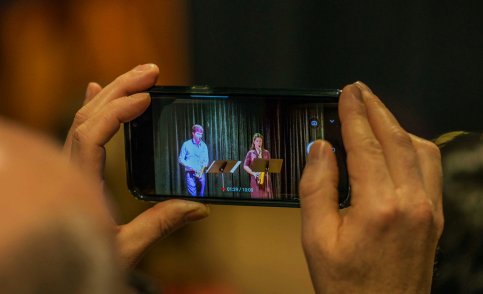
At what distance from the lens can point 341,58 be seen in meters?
1.27

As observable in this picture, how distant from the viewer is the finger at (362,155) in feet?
1.73

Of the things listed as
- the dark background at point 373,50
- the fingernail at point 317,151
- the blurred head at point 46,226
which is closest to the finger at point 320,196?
the fingernail at point 317,151

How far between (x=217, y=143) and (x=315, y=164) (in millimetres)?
181

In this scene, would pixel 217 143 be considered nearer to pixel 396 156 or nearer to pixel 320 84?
pixel 396 156

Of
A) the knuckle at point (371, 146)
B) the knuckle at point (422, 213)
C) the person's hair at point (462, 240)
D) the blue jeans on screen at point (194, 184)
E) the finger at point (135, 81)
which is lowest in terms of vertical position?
the person's hair at point (462, 240)

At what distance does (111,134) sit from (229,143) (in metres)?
0.12

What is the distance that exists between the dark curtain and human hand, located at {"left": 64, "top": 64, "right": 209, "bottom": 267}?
0.02 metres

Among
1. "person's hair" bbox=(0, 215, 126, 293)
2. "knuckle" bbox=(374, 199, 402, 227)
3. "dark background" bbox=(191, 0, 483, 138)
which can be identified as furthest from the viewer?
"dark background" bbox=(191, 0, 483, 138)

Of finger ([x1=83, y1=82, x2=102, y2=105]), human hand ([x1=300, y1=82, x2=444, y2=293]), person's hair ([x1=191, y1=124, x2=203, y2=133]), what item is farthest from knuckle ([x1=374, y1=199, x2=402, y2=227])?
finger ([x1=83, y1=82, x2=102, y2=105])

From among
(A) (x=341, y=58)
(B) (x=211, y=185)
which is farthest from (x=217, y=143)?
(A) (x=341, y=58)

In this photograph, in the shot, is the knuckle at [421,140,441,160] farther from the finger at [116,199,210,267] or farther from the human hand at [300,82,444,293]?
the finger at [116,199,210,267]

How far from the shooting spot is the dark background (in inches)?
48.3

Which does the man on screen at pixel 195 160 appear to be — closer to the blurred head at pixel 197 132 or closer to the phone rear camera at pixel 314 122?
the blurred head at pixel 197 132

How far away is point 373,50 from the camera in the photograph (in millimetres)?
1252
